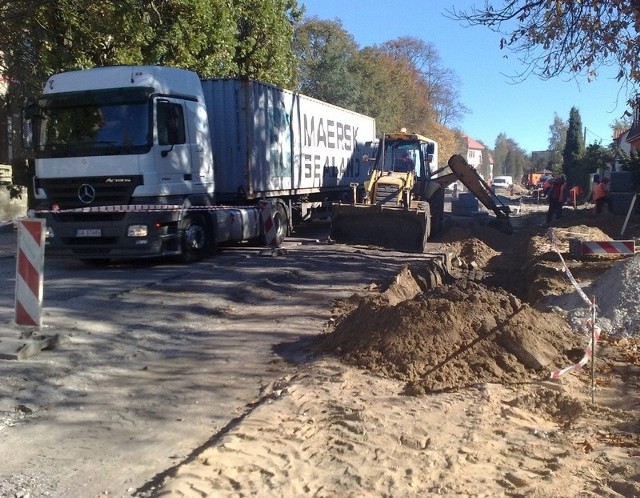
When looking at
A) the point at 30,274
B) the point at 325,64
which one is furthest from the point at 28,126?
the point at 325,64

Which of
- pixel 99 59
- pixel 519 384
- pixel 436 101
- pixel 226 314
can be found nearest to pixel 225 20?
pixel 99 59

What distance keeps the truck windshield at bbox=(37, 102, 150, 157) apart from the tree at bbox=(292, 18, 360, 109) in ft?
124

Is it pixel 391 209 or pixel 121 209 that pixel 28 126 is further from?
pixel 391 209

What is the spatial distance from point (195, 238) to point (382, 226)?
4.72m

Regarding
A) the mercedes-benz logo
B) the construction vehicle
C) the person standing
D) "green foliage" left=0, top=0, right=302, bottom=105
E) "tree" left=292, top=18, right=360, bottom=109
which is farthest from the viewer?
"tree" left=292, top=18, right=360, bottom=109

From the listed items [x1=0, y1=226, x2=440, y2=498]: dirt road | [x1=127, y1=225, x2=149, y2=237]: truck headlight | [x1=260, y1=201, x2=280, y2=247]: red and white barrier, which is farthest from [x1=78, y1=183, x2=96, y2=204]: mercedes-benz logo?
[x1=260, y1=201, x2=280, y2=247]: red and white barrier

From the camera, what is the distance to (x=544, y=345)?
278 inches

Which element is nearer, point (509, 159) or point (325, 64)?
point (325, 64)

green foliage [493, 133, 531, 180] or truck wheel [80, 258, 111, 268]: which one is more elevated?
green foliage [493, 133, 531, 180]

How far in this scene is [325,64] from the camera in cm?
5069

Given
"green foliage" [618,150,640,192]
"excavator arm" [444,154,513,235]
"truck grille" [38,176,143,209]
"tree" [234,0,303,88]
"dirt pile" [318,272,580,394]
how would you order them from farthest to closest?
"green foliage" [618,150,640,192] < "tree" [234,0,303,88] < "excavator arm" [444,154,513,235] < "truck grille" [38,176,143,209] < "dirt pile" [318,272,580,394]

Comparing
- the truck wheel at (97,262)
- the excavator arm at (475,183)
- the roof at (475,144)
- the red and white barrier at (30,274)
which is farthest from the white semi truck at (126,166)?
the roof at (475,144)

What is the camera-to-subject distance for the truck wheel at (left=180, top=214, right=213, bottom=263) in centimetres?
1382

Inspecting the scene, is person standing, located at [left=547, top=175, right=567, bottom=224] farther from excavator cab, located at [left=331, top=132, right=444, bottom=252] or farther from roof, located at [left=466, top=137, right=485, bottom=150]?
roof, located at [left=466, top=137, right=485, bottom=150]
